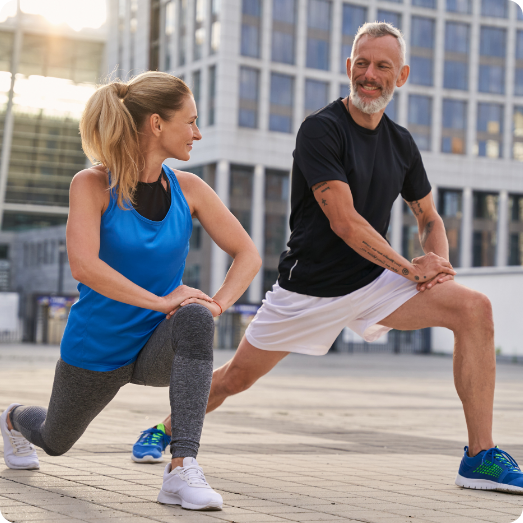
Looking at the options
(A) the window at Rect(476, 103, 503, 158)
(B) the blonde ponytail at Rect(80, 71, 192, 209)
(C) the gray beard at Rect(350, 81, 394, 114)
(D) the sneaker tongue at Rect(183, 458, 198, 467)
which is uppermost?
(A) the window at Rect(476, 103, 503, 158)

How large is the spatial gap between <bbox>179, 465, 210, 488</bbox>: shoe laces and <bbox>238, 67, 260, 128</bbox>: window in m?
48.0

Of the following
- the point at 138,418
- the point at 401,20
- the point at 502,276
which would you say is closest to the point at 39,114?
the point at 401,20

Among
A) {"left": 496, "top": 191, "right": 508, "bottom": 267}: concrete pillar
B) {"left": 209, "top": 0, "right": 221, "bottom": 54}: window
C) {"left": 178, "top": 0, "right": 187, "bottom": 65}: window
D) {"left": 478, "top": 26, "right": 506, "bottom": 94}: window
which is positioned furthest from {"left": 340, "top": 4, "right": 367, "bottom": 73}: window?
{"left": 496, "top": 191, "right": 508, "bottom": 267}: concrete pillar

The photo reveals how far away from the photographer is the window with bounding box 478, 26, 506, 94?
55.6 meters

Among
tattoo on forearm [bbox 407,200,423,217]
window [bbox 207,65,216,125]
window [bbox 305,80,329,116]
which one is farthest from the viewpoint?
window [bbox 305,80,329,116]

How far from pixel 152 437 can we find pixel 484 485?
1684 mm

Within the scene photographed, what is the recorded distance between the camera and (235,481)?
4.05 m

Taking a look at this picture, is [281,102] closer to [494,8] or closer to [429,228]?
[494,8]

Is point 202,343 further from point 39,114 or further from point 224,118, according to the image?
point 39,114

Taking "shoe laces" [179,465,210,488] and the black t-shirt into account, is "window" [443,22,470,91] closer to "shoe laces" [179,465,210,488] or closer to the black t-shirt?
the black t-shirt

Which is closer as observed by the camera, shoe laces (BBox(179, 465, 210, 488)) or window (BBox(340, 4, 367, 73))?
shoe laces (BBox(179, 465, 210, 488))

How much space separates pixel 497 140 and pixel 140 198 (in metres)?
55.4

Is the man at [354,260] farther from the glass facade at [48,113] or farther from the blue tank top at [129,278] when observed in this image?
the glass facade at [48,113]

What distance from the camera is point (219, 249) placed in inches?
1960
